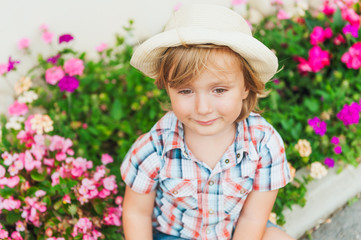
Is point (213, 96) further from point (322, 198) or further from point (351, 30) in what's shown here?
point (351, 30)

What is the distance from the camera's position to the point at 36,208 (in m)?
1.78

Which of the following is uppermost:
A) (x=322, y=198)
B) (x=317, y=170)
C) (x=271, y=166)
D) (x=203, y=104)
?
(x=203, y=104)

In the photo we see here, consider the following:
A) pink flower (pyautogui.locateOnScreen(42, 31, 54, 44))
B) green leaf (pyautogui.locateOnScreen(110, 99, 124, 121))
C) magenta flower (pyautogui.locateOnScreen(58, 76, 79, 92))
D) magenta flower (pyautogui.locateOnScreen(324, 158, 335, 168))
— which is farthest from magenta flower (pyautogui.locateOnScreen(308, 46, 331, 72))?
pink flower (pyautogui.locateOnScreen(42, 31, 54, 44))

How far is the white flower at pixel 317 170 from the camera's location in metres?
2.10

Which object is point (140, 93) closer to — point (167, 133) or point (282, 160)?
point (167, 133)

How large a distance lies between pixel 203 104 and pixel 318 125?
1.13 meters

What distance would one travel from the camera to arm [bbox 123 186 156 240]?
1612 mm

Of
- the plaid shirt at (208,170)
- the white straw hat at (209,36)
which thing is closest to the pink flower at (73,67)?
the plaid shirt at (208,170)

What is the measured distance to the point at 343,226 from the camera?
214 centimetres

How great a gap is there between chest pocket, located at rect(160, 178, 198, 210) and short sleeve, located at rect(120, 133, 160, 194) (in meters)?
0.06

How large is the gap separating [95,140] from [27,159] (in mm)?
542

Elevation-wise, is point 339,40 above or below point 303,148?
above

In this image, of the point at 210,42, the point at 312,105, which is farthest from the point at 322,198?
the point at 210,42

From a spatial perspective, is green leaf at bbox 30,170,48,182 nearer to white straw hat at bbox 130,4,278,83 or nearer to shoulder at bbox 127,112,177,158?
shoulder at bbox 127,112,177,158
